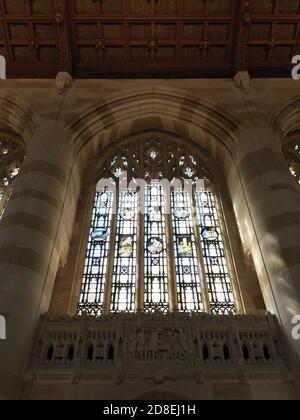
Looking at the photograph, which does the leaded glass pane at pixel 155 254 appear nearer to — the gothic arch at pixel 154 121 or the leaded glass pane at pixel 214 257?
the leaded glass pane at pixel 214 257

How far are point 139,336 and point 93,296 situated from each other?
167 cm

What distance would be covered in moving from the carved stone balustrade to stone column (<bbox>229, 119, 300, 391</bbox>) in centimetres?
44

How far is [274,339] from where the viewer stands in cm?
611

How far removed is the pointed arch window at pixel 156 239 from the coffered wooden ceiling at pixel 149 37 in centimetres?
227

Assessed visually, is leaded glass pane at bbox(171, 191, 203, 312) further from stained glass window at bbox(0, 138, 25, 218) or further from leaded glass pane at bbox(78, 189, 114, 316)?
stained glass window at bbox(0, 138, 25, 218)

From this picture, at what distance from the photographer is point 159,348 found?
19.5ft

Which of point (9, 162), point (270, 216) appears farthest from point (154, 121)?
point (270, 216)

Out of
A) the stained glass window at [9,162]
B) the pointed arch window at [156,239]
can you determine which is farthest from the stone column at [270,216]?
the stained glass window at [9,162]

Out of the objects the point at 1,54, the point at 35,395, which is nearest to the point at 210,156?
the point at 1,54

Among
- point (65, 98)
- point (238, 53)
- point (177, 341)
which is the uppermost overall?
point (238, 53)

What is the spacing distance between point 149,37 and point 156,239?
17.8ft

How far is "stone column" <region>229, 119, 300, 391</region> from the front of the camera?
6.12 meters

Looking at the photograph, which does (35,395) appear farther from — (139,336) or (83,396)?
(139,336)
